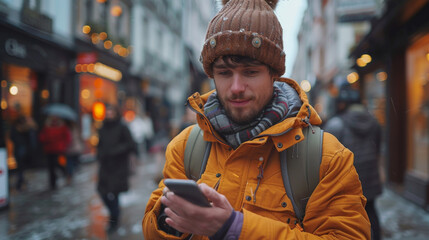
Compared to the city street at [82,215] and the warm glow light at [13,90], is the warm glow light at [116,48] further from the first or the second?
the city street at [82,215]

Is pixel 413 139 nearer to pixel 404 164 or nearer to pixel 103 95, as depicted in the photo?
pixel 404 164

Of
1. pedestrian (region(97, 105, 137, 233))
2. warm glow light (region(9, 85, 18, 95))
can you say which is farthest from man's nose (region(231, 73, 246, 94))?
warm glow light (region(9, 85, 18, 95))

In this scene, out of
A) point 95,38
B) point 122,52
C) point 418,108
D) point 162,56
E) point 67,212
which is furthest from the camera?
point 162,56

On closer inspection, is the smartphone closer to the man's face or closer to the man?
the man

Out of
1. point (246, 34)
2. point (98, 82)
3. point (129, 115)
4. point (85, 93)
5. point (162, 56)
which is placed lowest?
point (129, 115)

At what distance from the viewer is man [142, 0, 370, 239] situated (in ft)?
4.23

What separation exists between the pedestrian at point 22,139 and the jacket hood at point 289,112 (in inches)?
273

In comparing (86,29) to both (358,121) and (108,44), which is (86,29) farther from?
(358,121)

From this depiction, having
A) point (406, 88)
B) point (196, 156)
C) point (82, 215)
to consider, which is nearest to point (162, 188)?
point (196, 156)

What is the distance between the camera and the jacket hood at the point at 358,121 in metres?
3.43

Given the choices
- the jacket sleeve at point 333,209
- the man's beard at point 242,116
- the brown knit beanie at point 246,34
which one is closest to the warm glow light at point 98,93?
the brown knit beanie at point 246,34

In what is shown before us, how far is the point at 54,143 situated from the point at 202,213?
7682 mm

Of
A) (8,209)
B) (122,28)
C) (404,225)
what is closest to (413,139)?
(404,225)

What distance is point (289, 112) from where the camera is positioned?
149 centimetres
